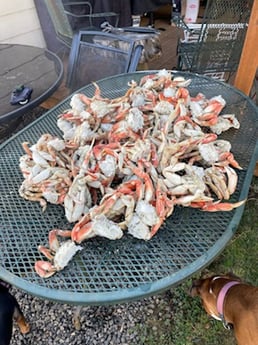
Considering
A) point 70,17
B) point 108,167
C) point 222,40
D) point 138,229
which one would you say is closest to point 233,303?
point 138,229

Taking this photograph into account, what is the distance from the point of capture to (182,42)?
301cm

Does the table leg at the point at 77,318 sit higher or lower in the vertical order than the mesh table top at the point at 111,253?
lower

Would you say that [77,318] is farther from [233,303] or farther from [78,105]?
[78,105]

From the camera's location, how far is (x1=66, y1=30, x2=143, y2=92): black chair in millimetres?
2061

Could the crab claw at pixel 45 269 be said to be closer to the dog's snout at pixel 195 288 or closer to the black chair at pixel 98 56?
the dog's snout at pixel 195 288

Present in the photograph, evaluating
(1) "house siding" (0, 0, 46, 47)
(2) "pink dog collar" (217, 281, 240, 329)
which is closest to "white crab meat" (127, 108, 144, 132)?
(2) "pink dog collar" (217, 281, 240, 329)

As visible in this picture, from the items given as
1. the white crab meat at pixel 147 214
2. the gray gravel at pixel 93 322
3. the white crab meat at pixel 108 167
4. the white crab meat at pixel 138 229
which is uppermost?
the white crab meat at pixel 108 167

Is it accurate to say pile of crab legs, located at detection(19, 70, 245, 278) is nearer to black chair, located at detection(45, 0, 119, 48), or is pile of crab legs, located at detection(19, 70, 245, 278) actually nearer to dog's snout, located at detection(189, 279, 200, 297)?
dog's snout, located at detection(189, 279, 200, 297)

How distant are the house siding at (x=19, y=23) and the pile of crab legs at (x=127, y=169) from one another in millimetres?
2570

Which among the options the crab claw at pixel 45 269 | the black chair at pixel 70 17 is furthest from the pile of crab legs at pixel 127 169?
the black chair at pixel 70 17

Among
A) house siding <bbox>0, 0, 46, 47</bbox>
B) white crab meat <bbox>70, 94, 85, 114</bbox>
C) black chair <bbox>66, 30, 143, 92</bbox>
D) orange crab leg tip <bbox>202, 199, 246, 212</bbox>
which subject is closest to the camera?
orange crab leg tip <bbox>202, 199, 246, 212</bbox>

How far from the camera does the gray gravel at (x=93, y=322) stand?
1.58 meters

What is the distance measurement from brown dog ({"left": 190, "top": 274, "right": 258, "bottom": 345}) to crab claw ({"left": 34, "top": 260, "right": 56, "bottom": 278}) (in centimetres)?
77

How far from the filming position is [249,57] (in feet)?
5.97
